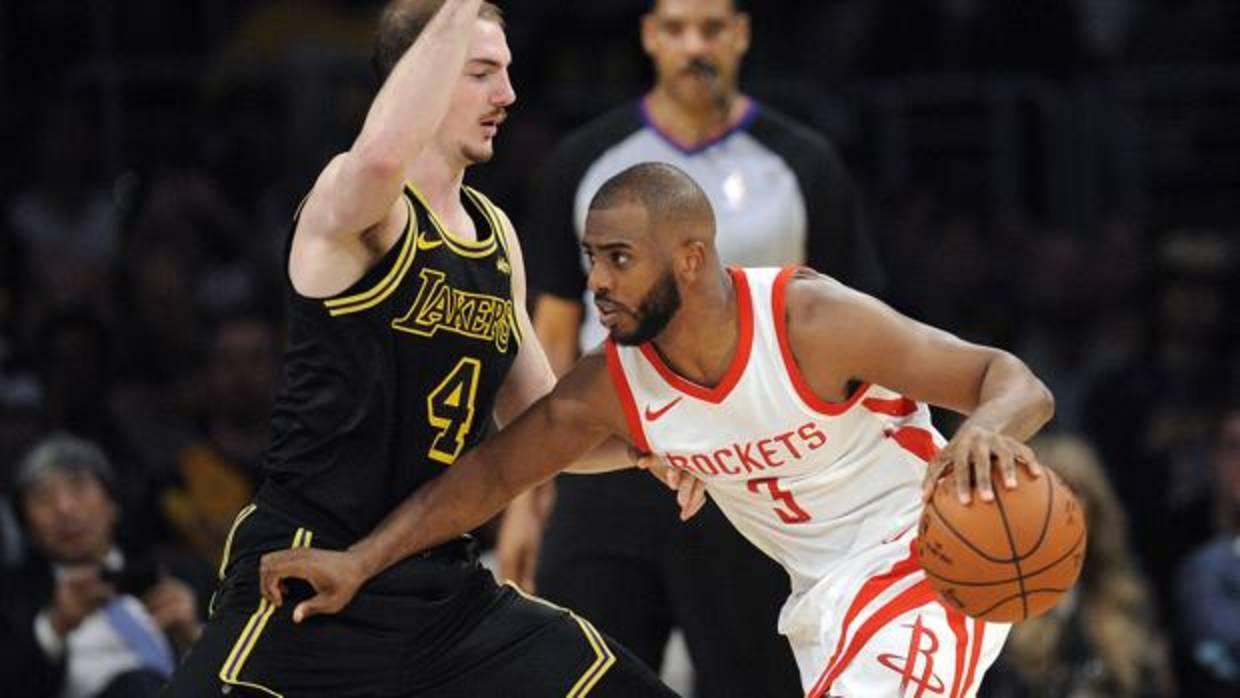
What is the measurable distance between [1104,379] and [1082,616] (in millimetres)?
1714

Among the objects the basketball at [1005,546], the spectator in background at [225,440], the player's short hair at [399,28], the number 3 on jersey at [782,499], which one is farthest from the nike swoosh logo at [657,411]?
the spectator in background at [225,440]

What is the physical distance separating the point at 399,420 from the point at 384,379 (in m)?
0.11

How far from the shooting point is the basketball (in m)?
4.90

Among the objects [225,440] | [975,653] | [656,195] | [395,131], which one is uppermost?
[395,131]

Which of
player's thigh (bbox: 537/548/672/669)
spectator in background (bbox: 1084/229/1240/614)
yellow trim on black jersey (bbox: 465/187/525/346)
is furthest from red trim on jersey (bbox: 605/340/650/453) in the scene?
spectator in background (bbox: 1084/229/1240/614)

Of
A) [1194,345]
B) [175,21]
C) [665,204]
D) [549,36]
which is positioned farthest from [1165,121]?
[665,204]

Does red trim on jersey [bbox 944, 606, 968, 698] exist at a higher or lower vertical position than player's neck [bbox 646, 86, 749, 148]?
lower

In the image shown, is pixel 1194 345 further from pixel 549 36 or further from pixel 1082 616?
pixel 549 36

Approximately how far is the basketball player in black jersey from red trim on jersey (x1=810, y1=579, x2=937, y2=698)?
0.36 m

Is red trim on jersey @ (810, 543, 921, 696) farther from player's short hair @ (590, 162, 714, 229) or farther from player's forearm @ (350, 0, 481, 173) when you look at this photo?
player's forearm @ (350, 0, 481, 173)

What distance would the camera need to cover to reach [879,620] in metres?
5.31

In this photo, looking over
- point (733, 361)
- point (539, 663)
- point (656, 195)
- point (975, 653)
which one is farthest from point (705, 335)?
point (975, 653)

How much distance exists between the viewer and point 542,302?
7008 millimetres

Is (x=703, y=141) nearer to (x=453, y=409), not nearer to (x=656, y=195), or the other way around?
(x=656, y=195)
